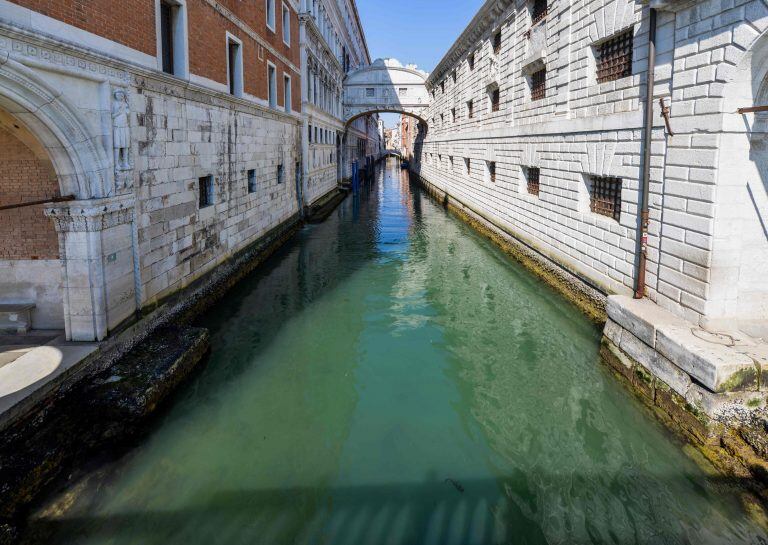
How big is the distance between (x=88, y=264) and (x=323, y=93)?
20.9 m

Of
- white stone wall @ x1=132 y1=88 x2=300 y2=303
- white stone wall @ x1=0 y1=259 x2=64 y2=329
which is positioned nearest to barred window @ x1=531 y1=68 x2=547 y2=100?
white stone wall @ x1=132 y1=88 x2=300 y2=303

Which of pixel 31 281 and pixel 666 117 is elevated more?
pixel 666 117

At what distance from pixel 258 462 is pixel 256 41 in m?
11.2

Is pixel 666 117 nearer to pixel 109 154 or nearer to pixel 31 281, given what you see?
pixel 109 154

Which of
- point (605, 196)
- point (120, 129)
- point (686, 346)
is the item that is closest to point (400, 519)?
point (686, 346)

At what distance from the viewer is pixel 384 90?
33562 millimetres

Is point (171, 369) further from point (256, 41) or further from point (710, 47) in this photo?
point (256, 41)

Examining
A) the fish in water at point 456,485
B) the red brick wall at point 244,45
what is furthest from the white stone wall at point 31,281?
the fish in water at point 456,485

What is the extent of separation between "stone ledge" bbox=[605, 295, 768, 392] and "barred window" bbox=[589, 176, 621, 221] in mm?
1979

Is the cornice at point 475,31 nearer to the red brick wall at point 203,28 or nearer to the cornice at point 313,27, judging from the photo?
the cornice at point 313,27

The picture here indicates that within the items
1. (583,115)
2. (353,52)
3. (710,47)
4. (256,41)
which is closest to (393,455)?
(710,47)

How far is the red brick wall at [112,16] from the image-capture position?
201 inches

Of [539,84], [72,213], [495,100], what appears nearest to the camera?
[72,213]

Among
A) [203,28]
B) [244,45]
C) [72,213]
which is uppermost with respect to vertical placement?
[244,45]
